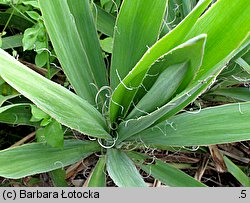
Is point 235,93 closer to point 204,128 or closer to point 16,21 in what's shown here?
point 204,128

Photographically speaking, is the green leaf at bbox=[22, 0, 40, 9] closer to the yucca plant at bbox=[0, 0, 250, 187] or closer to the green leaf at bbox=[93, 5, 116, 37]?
the yucca plant at bbox=[0, 0, 250, 187]

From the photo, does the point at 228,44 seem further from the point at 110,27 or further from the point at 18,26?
the point at 18,26

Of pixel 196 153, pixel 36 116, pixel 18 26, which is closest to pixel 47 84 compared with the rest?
pixel 36 116

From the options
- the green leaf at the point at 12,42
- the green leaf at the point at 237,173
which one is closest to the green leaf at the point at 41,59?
the green leaf at the point at 12,42

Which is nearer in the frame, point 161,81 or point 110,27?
point 161,81

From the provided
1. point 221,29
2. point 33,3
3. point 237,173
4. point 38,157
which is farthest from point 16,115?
point 237,173

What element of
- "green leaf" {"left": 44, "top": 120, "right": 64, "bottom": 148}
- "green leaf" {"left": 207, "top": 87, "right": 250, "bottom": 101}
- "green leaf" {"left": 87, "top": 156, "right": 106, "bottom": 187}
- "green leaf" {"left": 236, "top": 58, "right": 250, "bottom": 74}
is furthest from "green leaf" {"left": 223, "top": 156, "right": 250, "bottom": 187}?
"green leaf" {"left": 44, "top": 120, "right": 64, "bottom": 148}
